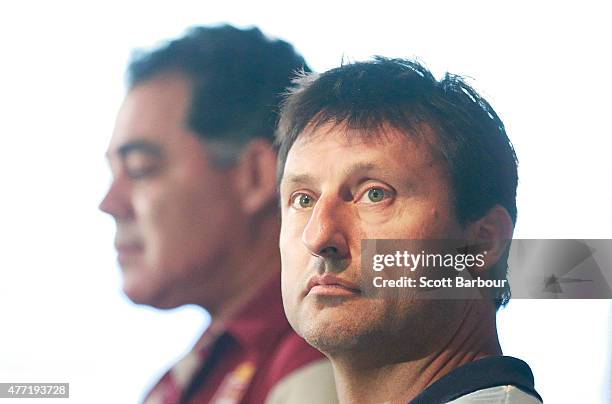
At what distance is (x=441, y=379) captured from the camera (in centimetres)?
184

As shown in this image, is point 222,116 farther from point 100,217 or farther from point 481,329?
point 481,329

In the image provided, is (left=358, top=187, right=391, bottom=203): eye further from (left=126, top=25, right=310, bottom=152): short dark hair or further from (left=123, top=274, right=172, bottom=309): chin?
(left=123, top=274, right=172, bottom=309): chin

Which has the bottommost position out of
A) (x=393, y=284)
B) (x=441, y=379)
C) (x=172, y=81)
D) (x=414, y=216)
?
(x=441, y=379)

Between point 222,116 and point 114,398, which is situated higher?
point 222,116

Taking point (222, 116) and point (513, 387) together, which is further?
point (222, 116)

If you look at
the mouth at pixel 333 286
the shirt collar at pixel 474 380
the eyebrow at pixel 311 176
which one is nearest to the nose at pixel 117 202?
the eyebrow at pixel 311 176

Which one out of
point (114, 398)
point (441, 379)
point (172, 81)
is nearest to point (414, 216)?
point (441, 379)

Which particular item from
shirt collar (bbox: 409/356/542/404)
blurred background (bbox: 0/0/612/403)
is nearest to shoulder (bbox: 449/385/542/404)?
shirt collar (bbox: 409/356/542/404)

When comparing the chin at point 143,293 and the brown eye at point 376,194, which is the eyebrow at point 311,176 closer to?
the brown eye at point 376,194

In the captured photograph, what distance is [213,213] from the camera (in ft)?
6.76

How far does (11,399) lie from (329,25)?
3.28 ft

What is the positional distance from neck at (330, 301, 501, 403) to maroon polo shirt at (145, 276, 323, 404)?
144 mm

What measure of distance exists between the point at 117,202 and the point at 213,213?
20 cm

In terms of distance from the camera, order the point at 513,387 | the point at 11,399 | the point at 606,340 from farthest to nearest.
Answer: the point at 11,399 < the point at 606,340 < the point at 513,387
